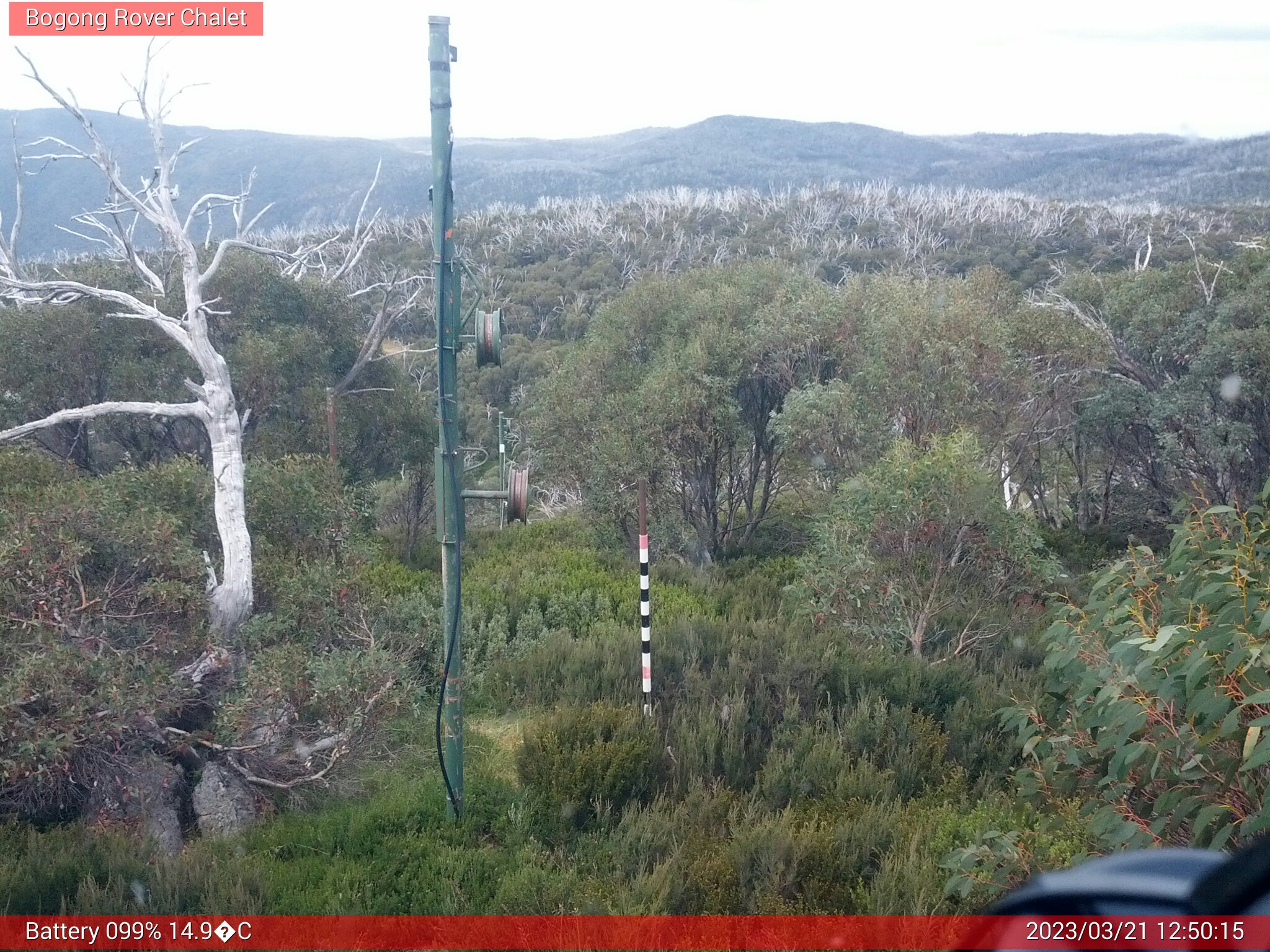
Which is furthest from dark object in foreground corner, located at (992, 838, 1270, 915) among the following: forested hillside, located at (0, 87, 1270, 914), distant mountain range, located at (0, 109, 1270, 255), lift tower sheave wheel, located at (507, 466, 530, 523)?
distant mountain range, located at (0, 109, 1270, 255)

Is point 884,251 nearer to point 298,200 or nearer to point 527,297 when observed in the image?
point 527,297

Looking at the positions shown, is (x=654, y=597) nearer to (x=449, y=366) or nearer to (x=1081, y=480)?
(x=449, y=366)

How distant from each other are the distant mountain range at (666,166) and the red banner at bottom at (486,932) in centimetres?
6266

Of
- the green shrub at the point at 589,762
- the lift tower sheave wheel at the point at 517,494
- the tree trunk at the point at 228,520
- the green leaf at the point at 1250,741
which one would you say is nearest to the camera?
the green leaf at the point at 1250,741

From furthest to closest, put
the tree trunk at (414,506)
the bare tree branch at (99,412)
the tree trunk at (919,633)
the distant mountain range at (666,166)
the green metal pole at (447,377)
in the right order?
the distant mountain range at (666,166) < the tree trunk at (414,506) < the tree trunk at (919,633) < the bare tree branch at (99,412) < the green metal pole at (447,377)

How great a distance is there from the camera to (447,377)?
19.1 ft

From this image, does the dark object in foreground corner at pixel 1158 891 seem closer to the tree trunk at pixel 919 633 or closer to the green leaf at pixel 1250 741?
the green leaf at pixel 1250 741

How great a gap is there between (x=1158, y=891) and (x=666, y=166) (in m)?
111

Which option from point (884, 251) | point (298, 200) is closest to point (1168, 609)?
point (884, 251)

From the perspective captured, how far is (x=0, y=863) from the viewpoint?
5219mm

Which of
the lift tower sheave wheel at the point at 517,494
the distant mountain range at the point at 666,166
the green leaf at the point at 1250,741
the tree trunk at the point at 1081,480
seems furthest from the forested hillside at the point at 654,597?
the distant mountain range at the point at 666,166

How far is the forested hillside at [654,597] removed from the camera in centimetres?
499

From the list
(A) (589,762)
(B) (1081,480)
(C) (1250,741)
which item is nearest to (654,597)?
(A) (589,762)

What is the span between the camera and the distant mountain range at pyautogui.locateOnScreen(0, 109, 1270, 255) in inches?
2820
